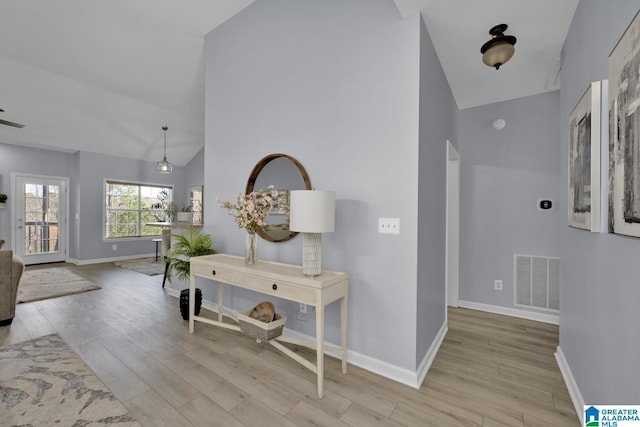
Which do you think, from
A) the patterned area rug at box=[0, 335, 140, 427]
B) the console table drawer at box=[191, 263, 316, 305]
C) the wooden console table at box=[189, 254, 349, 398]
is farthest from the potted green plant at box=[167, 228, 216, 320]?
the patterned area rug at box=[0, 335, 140, 427]

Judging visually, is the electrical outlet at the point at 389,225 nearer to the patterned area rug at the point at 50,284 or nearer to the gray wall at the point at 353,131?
the gray wall at the point at 353,131

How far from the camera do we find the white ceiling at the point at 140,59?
7.19 ft

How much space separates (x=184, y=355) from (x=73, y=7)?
→ 395 centimetres

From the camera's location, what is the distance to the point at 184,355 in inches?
92.9

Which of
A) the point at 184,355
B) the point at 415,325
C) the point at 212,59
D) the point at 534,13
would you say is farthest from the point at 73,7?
the point at 415,325

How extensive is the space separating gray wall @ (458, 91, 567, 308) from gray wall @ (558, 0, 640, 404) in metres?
1.10

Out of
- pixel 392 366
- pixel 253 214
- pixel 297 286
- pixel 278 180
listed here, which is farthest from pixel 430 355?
pixel 278 180

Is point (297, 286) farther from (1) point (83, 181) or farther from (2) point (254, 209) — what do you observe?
(1) point (83, 181)

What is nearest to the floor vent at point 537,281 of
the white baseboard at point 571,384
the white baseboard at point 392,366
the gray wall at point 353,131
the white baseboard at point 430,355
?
the white baseboard at point 571,384

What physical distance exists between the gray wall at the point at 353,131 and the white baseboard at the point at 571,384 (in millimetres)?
963

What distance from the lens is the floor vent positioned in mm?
3193

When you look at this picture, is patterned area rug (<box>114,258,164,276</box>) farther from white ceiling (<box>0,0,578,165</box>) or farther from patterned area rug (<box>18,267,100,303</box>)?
white ceiling (<box>0,0,578,165</box>)

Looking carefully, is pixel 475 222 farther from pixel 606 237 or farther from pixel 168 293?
pixel 168 293

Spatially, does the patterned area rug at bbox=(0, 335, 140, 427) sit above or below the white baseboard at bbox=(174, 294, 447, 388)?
below
